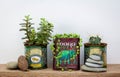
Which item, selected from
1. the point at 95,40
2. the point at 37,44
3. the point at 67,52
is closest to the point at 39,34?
the point at 37,44

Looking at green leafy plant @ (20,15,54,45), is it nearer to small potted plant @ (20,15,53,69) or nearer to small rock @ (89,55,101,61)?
small potted plant @ (20,15,53,69)

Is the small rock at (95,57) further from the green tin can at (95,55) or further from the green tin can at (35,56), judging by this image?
the green tin can at (35,56)

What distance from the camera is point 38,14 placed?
1.48 meters

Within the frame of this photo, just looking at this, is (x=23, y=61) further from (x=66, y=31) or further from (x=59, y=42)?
(x=66, y=31)

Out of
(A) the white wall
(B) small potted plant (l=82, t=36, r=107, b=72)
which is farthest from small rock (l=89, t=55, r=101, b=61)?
(A) the white wall

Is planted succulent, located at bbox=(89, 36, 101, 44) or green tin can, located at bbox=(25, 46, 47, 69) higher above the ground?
planted succulent, located at bbox=(89, 36, 101, 44)

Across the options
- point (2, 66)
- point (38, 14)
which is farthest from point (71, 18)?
point (2, 66)

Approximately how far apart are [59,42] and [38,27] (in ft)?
0.74

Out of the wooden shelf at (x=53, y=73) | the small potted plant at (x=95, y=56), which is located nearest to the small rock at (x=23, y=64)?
the wooden shelf at (x=53, y=73)

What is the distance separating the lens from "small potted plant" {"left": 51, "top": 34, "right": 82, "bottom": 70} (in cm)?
130

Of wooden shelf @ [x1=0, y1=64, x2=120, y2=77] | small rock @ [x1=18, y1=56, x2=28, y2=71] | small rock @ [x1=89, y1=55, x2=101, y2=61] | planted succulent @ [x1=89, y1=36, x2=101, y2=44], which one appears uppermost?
planted succulent @ [x1=89, y1=36, x2=101, y2=44]

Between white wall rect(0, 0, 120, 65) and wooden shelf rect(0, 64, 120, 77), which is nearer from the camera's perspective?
wooden shelf rect(0, 64, 120, 77)

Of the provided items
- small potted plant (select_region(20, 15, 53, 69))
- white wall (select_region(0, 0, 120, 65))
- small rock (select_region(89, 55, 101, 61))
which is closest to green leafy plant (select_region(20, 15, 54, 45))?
small potted plant (select_region(20, 15, 53, 69))

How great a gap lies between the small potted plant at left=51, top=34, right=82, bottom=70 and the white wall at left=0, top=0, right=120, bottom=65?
168 millimetres
